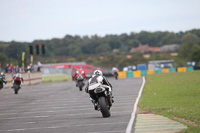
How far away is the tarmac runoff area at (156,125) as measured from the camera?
9168mm

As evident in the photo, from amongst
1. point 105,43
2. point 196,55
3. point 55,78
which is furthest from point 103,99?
point 105,43

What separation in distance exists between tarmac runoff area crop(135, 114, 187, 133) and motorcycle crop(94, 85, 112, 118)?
1181mm

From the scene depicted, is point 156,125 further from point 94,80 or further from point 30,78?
point 30,78

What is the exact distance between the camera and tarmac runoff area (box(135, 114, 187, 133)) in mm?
9168

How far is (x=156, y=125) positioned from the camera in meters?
9.95

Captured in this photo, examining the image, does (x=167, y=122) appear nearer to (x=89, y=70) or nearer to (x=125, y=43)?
(x=89, y=70)

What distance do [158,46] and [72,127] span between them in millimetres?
175747

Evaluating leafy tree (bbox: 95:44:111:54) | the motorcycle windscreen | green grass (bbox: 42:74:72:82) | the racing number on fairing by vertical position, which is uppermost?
Answer: leafy tree (bbox: 95:44:111:54)

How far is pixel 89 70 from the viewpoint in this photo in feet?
207

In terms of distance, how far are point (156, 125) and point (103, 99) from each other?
290 centimetres

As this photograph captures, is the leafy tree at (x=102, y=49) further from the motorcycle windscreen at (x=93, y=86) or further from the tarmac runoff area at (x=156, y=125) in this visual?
the tarmac runoff area at (x=156, y=125)

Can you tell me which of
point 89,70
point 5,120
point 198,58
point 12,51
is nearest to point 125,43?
point 198,58

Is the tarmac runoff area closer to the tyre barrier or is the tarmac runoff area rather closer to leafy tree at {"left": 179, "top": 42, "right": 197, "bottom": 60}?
the tyre barrier

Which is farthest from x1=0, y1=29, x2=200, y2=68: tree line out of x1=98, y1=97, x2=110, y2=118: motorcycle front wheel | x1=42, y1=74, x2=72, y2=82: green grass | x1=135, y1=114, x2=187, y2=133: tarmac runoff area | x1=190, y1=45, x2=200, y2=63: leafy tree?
x1=135, y1=114, x2=187, y2=133: tarmac runoff area
